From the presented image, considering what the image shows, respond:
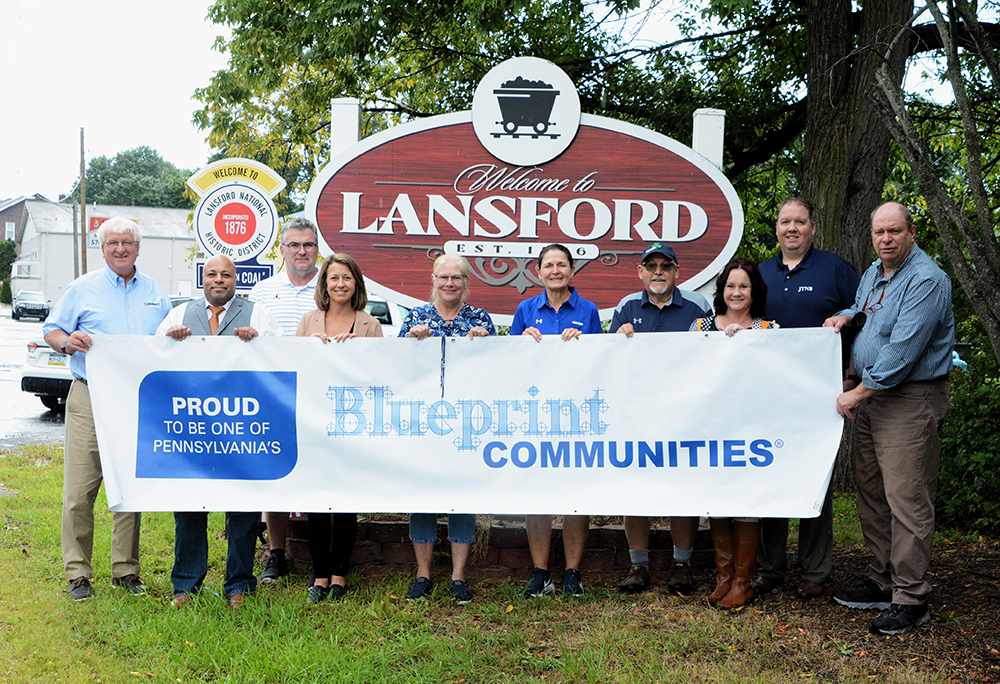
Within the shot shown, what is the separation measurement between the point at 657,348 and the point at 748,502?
2.94ft

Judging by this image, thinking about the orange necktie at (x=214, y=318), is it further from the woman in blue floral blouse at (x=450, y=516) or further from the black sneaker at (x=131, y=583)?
the black sneaker at (x=131, y=583)

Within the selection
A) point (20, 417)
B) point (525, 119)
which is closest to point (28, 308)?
point (20, 417)

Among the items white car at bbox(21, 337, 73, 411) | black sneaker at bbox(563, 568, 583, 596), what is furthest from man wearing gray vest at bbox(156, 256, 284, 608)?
white car at bbox(21, 337, 73, 411)

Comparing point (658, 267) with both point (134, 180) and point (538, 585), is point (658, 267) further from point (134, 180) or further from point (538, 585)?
point (134, 180)

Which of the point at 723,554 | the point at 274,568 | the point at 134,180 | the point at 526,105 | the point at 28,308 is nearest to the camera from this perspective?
the point at 723,554

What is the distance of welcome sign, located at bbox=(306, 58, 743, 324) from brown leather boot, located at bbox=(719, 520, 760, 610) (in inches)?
72.9

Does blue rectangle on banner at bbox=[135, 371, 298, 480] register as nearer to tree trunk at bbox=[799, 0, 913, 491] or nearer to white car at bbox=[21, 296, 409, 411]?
tree trunk at bbox=[799, 0, 913, 491]

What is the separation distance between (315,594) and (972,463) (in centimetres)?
473

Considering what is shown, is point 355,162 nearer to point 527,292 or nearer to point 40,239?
point 527,292

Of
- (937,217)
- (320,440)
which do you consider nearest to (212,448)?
(320,440)

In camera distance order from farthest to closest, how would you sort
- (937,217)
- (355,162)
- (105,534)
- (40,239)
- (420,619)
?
(40,239) < (105,534) < (355,162) < (420,619) < (937,217)

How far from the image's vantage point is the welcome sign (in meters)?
5.38

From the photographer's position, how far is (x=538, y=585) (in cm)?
432

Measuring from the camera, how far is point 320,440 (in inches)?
169
